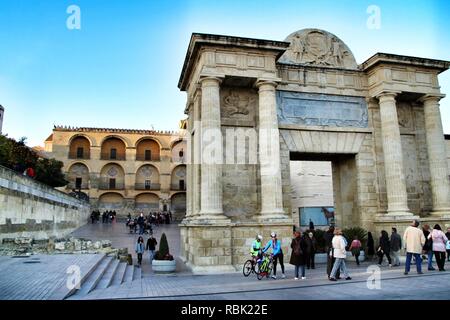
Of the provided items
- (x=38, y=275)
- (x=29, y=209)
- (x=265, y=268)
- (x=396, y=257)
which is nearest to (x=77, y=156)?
(x=29, y=209)

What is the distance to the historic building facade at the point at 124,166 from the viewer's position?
177 ft

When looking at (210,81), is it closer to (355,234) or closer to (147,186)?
(355,234)

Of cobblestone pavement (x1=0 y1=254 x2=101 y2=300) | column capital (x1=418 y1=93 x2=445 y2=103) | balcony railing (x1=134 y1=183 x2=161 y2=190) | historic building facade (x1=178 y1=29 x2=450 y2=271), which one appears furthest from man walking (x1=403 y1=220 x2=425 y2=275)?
balcony railing (x1=134 y1=183 x2=161 y2=190)

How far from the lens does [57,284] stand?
8.48 meters

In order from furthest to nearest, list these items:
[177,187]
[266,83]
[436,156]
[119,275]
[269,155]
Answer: [177,187] < [436,156] < [266,83] < [269,155] < [119,275]

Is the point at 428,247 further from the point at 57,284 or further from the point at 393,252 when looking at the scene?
the point at 57,284

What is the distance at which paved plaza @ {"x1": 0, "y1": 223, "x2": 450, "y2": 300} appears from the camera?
7.74 metres

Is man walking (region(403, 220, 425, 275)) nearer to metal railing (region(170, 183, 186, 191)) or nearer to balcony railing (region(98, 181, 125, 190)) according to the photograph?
metal railing (region(170, 183, 186, 191))

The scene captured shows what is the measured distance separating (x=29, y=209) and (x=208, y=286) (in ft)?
38.4

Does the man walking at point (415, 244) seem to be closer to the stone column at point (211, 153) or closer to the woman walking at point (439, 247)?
the woman walking at point (439, 247)

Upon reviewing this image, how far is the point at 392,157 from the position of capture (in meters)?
15.9

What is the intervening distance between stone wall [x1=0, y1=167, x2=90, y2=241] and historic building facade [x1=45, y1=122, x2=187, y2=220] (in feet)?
89.7

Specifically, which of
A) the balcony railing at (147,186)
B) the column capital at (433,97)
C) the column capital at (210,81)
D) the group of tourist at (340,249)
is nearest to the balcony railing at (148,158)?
the balcony railing at (147,186)

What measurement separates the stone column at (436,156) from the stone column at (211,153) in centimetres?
977
